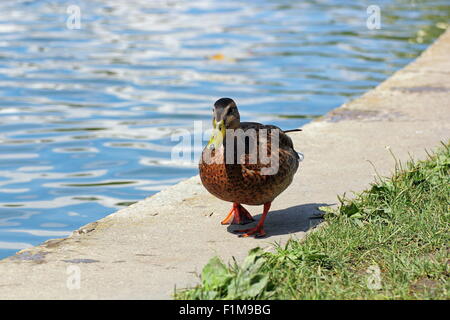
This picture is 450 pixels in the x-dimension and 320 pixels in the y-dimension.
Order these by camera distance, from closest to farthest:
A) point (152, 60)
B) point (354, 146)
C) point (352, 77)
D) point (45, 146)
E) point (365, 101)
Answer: point (354, 146)
point (45, 146)
point (365, 101)
point (352, 77)
point (152, 60)

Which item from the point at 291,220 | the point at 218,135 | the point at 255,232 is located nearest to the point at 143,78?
the point at 291,220

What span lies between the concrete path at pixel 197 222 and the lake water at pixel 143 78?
43.2 inches

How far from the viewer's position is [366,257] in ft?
14.7

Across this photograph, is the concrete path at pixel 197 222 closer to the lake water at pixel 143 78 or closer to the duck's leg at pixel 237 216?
the duck's leg at pixel 237 216

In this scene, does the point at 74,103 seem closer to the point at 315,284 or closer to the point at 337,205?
the point at 337,205

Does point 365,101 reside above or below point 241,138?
below

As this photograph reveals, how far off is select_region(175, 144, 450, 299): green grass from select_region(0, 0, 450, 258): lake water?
236 centimetres

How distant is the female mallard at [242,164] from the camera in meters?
4.87

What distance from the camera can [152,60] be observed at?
12.1m

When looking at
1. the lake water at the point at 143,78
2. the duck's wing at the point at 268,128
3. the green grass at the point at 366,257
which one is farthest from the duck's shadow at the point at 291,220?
the lake water at the point at 143,78

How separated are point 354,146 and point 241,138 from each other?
2297mm

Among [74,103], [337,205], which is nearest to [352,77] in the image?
[74,103]

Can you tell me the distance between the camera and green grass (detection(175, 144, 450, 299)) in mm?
3881

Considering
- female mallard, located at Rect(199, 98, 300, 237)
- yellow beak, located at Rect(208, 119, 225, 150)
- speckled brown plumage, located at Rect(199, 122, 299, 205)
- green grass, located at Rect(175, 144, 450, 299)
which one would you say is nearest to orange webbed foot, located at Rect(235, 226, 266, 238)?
female mallard, located at Rect(199, 98, 300, 237)
